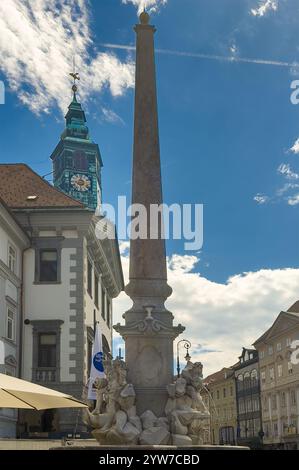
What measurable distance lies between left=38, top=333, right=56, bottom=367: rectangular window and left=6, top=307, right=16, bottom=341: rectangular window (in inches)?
54.6

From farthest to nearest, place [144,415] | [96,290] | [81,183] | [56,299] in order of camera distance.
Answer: [81,183] → [96,290] → [56,299] → [144,415]

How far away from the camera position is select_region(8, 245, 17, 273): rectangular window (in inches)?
1204

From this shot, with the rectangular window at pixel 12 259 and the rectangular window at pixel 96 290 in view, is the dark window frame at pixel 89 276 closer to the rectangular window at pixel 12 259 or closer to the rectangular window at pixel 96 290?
the rectangular window at pixel 96 290

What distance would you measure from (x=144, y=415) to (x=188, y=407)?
83 centimetres

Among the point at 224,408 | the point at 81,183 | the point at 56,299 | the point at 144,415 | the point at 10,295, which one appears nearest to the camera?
the point at 144,415

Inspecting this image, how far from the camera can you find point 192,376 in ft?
44.4

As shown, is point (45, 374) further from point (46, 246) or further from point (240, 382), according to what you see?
point (240, 382)

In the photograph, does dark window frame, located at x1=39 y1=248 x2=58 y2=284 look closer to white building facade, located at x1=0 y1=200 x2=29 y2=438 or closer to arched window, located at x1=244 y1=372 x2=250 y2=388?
white building facade, located at x1=0 y1=200 x2=29 y2=438

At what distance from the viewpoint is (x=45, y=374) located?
100 feet

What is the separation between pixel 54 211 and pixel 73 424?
939 cm

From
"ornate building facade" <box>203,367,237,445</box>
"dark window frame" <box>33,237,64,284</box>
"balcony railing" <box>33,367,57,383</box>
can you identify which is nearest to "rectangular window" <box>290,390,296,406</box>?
"ornate building facade" <box>203,367,237,445</box>

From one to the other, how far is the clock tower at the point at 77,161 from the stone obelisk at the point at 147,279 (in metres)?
82.7

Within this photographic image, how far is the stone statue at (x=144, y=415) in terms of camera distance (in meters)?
12.9

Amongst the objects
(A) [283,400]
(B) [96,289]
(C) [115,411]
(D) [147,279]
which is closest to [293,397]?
(A) [283,400]
